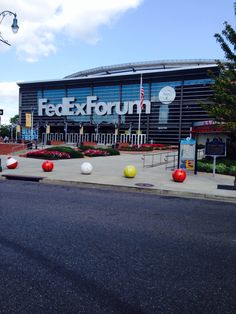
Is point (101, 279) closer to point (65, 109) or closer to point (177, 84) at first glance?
point (177, 84)

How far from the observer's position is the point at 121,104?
8188 cm

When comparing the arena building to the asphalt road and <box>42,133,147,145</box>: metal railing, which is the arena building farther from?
the asphalt road

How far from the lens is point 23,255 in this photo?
4.69 m

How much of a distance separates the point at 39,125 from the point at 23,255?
92.9 meters

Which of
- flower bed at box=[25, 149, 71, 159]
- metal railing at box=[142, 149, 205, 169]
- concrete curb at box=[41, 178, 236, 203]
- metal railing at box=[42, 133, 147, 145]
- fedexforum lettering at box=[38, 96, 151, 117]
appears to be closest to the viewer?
concrete curb at box=[41, 178, 236, 203]

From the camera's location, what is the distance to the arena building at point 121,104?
74.1m

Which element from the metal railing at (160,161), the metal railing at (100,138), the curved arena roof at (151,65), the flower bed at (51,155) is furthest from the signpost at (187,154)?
the curved arena roof at (151,65)

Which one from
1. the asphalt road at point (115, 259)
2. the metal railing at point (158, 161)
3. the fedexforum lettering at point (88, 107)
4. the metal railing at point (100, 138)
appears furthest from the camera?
the fedexforum lettering at point (88, 107)

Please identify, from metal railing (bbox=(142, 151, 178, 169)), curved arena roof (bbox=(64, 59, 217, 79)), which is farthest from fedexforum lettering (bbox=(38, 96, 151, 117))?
metal railing (bbox=(142, 151, 178, 169))

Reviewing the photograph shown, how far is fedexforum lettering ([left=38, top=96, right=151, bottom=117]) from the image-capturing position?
79.9 meters

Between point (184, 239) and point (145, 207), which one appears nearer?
point (184, 239)

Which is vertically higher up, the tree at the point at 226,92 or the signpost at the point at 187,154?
the tree at the point at 226,92

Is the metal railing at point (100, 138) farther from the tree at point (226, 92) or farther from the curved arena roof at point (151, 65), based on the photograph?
the tree at point (226, 92)

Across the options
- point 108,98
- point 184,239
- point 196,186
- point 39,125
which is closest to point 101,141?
point 108,98
